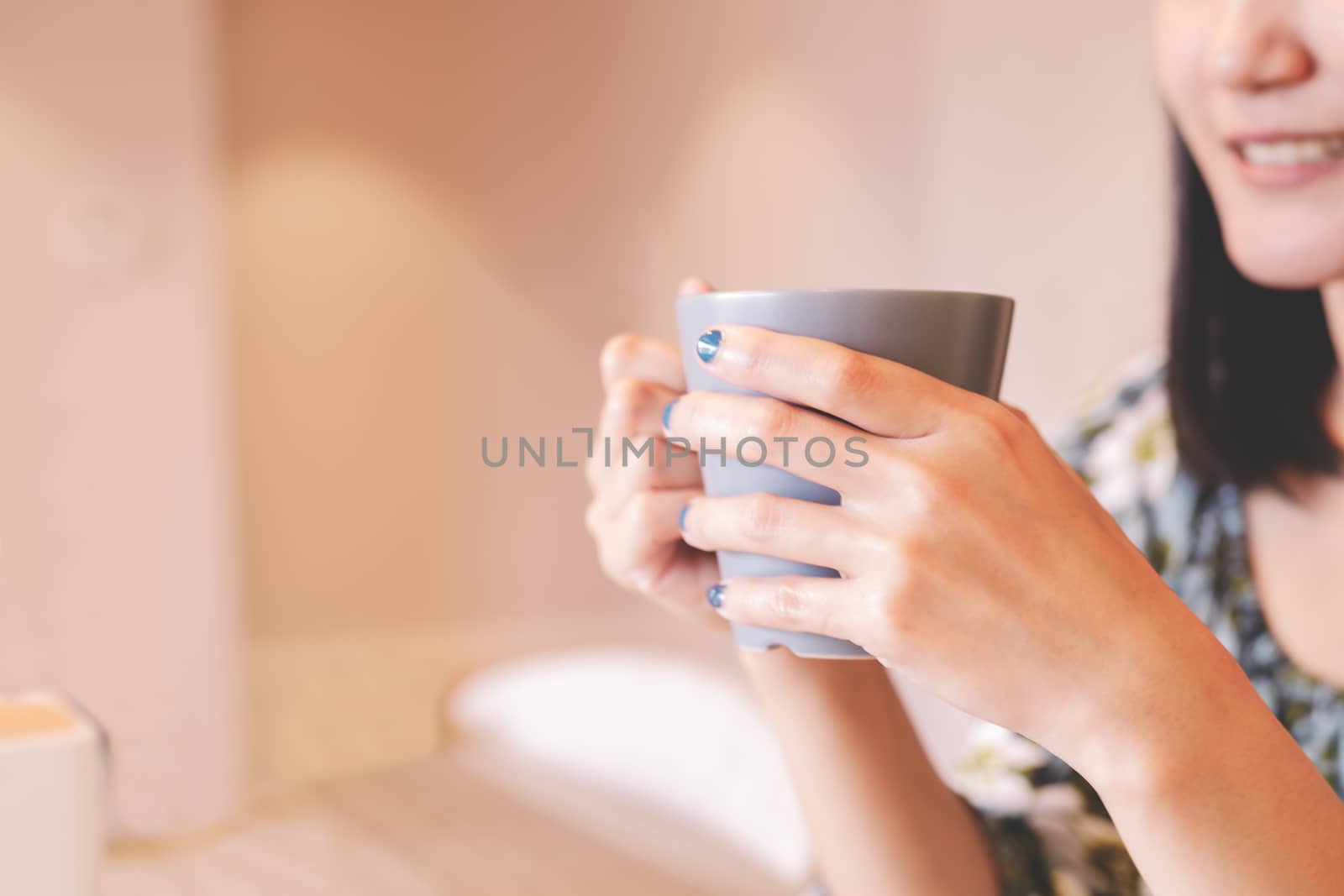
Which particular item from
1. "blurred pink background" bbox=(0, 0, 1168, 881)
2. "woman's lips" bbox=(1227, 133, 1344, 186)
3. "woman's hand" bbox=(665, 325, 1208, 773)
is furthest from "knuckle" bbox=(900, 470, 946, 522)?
"blurred pink background" bbox=(0, 0, 1168, 881)

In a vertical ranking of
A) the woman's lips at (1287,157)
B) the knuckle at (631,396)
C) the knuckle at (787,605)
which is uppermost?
the woman's lips at (1287,157)

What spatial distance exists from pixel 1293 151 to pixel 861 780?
38 cm

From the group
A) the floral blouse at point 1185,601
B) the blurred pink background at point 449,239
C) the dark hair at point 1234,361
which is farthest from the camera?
the blurred pink background at point 449,239

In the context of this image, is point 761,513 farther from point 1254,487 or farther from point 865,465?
point 1254,487

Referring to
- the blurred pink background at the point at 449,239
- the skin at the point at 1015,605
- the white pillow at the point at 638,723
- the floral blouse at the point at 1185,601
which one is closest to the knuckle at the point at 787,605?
the skin at the point at 1015,605

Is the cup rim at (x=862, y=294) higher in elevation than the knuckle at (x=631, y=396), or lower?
higher

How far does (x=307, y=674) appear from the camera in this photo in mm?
3234

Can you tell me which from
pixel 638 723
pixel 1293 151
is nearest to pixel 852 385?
pixel 1293 151

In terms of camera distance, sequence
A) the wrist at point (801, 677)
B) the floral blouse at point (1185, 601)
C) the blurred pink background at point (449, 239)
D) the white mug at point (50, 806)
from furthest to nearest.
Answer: the blurred pink background at point (449, 239) → the floral blouse at point (1185, 601) → the wrist at point (801, 677) → the white mug at point (50, 806)

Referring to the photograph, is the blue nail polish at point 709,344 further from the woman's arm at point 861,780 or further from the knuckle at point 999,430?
the woman's arm at point 861,780

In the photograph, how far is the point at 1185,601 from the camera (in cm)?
78

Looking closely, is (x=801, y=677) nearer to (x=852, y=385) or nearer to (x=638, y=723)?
(x=852, y=385)

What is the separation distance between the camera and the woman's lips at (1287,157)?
21.2 inches

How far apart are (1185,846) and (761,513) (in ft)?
0.52
